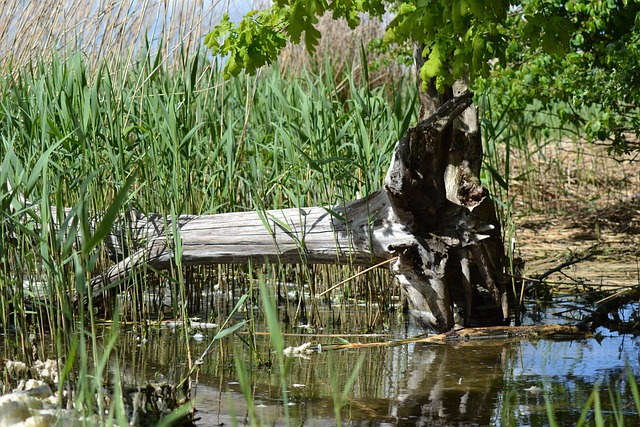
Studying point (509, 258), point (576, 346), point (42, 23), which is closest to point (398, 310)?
point (509, 258)

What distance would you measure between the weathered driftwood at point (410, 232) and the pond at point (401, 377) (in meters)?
0.32

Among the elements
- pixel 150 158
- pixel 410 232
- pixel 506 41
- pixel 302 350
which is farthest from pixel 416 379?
pixel 150 158

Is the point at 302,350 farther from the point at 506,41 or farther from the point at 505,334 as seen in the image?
the point at 506,41

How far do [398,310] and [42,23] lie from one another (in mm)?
2364

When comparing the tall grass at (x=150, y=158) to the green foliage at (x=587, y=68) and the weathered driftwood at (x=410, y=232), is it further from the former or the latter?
the green foliage at (x=587, y=68)

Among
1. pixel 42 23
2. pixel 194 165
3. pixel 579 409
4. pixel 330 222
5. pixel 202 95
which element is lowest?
pixel 579 409

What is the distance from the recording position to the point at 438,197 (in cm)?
392

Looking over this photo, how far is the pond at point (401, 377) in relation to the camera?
109 inches

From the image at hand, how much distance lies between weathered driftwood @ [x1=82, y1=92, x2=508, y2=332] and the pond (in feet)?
1.06

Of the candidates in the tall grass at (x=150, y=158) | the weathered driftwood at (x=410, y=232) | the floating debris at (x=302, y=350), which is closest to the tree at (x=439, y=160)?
the weathered driftwood at (x=410, y=232)

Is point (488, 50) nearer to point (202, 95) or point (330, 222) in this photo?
point (330, 222)

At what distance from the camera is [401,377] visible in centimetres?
328

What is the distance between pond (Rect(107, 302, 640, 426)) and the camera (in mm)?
2775

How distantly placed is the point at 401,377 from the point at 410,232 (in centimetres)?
79
